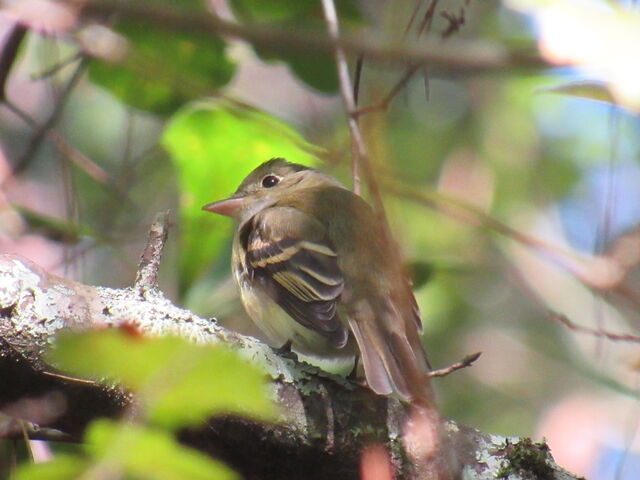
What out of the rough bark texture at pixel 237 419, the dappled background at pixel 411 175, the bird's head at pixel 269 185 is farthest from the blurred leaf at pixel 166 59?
the rough bark texture at pixel 237 419

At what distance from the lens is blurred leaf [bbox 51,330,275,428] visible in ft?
3.11

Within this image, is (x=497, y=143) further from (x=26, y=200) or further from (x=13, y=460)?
(x=13, y=460)

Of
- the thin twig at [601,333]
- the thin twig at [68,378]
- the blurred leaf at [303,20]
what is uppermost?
the blurred leaf at [303,20]

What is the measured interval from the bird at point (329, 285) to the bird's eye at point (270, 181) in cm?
42

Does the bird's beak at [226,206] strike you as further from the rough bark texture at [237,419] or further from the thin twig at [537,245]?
the thin twig at [537,245]

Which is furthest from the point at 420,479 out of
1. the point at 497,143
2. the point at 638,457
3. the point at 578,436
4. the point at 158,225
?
the point at 497,143

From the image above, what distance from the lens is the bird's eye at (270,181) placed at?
4734 millimetres

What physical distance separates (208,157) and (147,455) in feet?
9.15

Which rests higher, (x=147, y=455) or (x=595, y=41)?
(x=595, y=41)

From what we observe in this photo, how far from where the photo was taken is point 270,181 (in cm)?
477

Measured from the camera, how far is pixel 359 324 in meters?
3.38

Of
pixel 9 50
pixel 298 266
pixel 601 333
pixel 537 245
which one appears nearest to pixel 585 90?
pixel 537 245

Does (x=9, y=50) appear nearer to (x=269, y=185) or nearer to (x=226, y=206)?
(x=226, y=206)

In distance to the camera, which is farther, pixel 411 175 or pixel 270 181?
pixel 411 175
